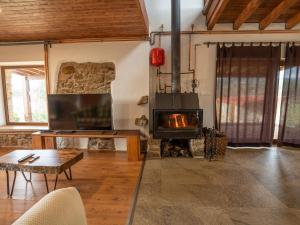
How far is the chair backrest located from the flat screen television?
2721mm

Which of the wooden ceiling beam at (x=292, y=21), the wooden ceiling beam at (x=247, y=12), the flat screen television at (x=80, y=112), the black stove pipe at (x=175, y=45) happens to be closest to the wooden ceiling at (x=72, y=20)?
the black stove pipe at (x=175, y=45)

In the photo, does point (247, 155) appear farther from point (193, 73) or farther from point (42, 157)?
point (42, 157)

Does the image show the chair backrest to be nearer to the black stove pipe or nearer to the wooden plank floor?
the wooden plank floor

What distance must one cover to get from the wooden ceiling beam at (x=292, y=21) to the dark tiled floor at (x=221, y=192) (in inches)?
100

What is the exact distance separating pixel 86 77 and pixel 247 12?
3.26 meters

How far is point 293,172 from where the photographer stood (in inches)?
116

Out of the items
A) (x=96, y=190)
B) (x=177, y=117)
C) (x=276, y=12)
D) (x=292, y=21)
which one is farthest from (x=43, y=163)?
(x=292, y=21)

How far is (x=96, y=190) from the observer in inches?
98.9

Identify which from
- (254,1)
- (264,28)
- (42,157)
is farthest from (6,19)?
(264,28)

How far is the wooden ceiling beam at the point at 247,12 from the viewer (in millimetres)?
3146

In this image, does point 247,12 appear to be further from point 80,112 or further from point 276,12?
point 80,112

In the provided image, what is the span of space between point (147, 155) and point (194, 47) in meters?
2.44

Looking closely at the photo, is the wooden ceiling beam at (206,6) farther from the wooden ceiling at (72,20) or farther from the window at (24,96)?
the window at (24,96)

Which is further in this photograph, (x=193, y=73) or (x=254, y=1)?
(x=193, y=73)
